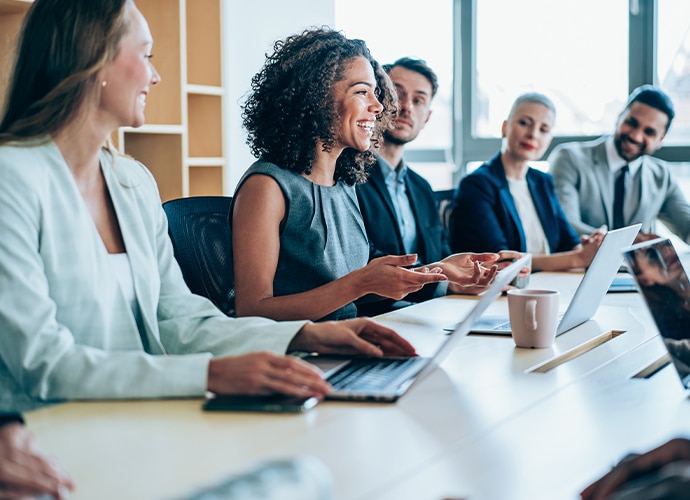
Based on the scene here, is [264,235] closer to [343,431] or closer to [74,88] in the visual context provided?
[74,88]

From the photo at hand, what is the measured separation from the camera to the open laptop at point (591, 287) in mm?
1663

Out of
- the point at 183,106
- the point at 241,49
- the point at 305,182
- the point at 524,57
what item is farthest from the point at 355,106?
the point at 524,57

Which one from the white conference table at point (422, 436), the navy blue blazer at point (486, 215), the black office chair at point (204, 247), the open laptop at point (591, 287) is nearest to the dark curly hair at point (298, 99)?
the black office chair at point (204, 247)

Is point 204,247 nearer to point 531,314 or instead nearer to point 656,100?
point 531,314

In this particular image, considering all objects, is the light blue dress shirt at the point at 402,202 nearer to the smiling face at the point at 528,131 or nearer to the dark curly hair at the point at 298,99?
the smiling face at the point at 528,131

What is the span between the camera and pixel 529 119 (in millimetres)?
3322

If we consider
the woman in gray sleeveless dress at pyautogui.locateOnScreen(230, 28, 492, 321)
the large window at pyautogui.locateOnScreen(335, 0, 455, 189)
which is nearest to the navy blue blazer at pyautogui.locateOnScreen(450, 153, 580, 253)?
the woman in gray sleeveless dress at pyautogui.locateOnScreen(230, 28, 492, 321)

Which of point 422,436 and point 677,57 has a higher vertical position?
point 677,57

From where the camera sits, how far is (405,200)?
297 cm

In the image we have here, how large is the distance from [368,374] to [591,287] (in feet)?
2.16

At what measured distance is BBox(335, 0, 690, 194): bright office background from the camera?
15.5 ft

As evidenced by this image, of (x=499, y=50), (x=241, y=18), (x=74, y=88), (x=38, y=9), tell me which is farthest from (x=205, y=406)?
(x=499, y=50)

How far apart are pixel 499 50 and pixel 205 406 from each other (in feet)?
14.9

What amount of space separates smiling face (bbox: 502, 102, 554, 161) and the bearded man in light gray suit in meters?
0.67
